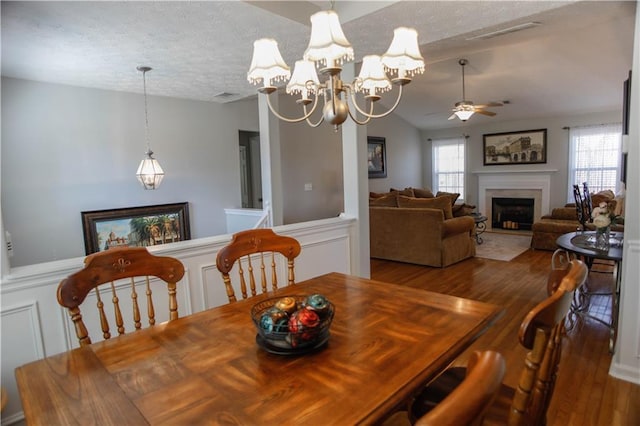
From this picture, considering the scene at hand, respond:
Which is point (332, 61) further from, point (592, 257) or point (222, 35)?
point (592, 257)

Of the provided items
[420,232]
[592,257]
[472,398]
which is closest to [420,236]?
[420,232]

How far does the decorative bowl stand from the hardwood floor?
1576 millimetres

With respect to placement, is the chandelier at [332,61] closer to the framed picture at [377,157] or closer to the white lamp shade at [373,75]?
the white lamp shade at [373,75]

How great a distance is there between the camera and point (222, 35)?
102 inches

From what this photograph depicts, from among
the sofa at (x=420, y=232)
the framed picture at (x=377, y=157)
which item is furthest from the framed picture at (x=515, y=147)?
the sofa at (x=420, y=232)

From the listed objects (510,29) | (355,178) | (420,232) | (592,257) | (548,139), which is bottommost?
(420,232)

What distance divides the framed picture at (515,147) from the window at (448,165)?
59cm

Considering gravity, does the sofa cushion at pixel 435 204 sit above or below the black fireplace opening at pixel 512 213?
above

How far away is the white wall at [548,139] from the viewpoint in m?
7.11

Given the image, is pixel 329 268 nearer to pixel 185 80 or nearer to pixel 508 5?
pixel 508 5

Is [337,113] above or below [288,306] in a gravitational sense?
above

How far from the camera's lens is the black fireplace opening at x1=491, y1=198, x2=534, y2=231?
779cm

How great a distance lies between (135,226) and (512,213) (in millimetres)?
7401

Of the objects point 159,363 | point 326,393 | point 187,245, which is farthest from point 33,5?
point 326,393
